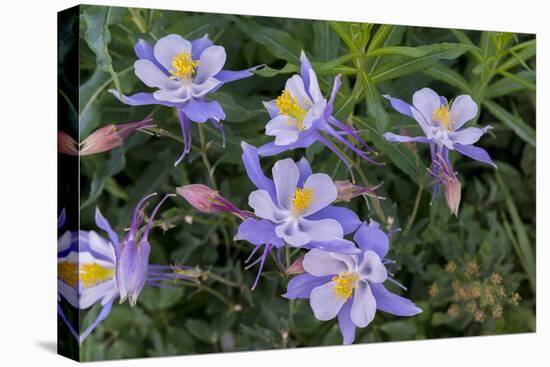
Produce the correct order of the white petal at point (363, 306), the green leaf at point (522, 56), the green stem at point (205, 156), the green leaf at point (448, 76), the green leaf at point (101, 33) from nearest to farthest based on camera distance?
the green leaf at point (101, 33)
the green stem at point (205, 156)
the white petal at point (363, 306)
the green leaf at point (448, 76)
the green leaf at point (522, 56)

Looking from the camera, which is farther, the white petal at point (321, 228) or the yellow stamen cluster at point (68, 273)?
the white petal at point (321, 228)

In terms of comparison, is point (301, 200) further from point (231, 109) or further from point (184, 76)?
point (184, 76)

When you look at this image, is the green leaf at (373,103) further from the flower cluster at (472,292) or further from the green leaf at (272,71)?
the flower cluster at (472,292)

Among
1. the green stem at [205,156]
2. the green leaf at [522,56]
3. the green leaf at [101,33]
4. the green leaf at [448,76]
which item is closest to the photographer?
the green leaf at [101,33]

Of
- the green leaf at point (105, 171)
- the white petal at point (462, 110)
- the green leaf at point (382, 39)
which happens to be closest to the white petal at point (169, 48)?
the green leaf at point (105, 171)

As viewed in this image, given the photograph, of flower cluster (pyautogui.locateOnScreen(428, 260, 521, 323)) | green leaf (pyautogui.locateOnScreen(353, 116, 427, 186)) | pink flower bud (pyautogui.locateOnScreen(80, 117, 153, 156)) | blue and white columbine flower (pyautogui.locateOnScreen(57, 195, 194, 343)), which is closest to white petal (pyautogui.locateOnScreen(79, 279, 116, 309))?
blue and white columbine flower (pyautogui.locateOnScreen(57, 195, 194, 343))

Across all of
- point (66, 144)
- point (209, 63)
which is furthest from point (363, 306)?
point (66, 144)

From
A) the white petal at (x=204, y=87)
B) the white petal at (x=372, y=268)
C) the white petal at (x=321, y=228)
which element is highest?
the white petal at (x=204, y=87)
